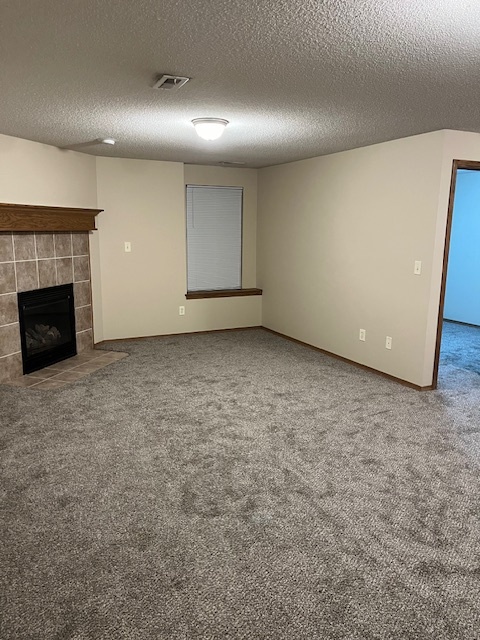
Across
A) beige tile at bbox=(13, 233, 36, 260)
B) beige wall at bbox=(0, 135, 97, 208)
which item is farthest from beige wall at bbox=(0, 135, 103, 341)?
beige tile at bbox=(13, 233, 36, 260)

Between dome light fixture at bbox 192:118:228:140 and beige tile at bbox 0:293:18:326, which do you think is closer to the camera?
dome light fixture at bbox 192:118:228:140

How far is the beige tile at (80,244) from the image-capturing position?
5.18m

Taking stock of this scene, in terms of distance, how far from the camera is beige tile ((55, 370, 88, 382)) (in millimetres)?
4434

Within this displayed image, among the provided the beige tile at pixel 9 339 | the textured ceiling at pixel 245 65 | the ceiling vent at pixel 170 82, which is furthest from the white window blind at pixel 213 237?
the ceiling vent at pixel 170 82

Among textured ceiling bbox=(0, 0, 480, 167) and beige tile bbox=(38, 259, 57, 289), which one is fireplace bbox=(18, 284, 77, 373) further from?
textured ceiling bbox=(0, 0, 480, 167)

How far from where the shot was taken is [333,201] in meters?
5.08

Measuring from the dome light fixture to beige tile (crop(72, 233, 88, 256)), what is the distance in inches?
90.2

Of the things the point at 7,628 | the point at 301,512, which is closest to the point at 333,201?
the point at 301,512

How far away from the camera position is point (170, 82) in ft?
8.16

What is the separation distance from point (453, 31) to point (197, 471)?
97.2 inches

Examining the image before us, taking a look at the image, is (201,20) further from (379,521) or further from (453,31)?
(379,521)

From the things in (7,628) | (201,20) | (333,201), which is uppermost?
(201,20)

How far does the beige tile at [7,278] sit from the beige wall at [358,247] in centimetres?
316

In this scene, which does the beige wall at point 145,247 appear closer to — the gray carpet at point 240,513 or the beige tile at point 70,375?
the beige tile at point 70,375
